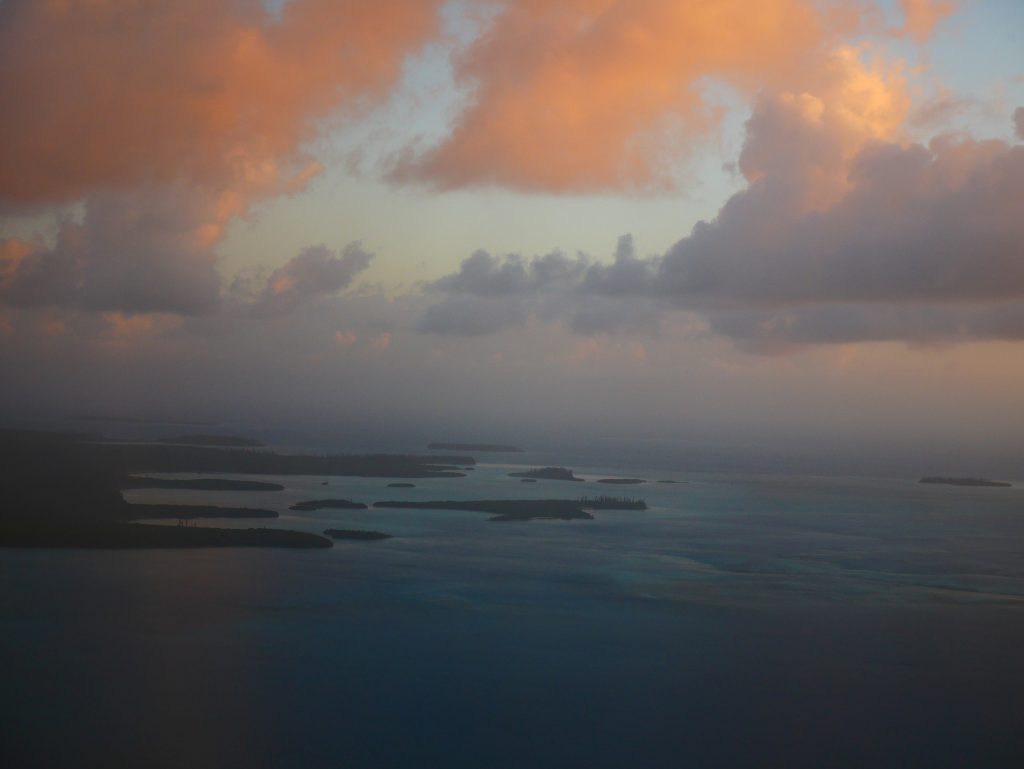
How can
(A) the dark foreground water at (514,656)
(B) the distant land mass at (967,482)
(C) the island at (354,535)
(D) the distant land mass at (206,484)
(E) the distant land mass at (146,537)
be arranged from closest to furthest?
1. (A) the dark foreground water at (514,656)
2. (E) the distant land mass at (146,537)
3. (C) the island at (354,535)
4. (D) the distant land mass at (206,484)
5. (B) the distant land mass at (967,482)

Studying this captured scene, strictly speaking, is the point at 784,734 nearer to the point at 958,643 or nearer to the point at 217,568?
the point at 958,643

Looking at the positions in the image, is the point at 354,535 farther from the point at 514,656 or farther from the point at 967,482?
the point at 967,482

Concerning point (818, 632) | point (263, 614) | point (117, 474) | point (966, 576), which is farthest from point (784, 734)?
point (117, 474)

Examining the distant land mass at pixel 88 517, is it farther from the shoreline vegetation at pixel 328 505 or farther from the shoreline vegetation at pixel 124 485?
the shoreline vegetation at pixel 328 505

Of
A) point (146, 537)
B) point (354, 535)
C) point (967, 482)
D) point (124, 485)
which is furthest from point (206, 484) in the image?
point (967, 482)

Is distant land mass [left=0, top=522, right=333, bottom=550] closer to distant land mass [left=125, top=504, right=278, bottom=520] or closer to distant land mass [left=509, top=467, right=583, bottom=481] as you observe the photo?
distant land mass [left=125, top=504, right=278, bottom=520]

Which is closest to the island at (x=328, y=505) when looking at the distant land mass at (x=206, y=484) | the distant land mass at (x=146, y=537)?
the distant land mass at (x=206, y=484)
